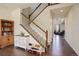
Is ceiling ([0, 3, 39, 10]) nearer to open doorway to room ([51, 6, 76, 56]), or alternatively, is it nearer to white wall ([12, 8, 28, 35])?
white wall ([12, 8, 28, 35])

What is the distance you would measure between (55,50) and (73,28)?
0.59 metres

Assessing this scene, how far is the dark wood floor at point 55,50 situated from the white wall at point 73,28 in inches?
4.6

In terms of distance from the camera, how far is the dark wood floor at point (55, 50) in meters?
2.19

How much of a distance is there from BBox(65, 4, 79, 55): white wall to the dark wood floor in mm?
116

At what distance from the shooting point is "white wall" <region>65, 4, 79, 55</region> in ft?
7.62

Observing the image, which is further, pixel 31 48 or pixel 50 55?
pixel 31 48

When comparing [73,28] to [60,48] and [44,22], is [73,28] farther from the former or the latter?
[44,22]

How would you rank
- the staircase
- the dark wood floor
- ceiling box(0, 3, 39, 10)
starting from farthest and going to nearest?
the staircase < the dark wood floor < ceiling box(0, 3, 39, 10)

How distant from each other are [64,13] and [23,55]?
1.16 metres

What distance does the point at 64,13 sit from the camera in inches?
93.5

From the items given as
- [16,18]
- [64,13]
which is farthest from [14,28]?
[64,13]

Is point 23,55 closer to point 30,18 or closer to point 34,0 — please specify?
point 30,18

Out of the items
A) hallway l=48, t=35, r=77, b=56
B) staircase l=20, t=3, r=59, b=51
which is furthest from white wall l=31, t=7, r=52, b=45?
hallway l=48, t=35, r=77, b=56

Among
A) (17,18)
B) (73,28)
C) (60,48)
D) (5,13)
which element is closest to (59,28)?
(73,28)
